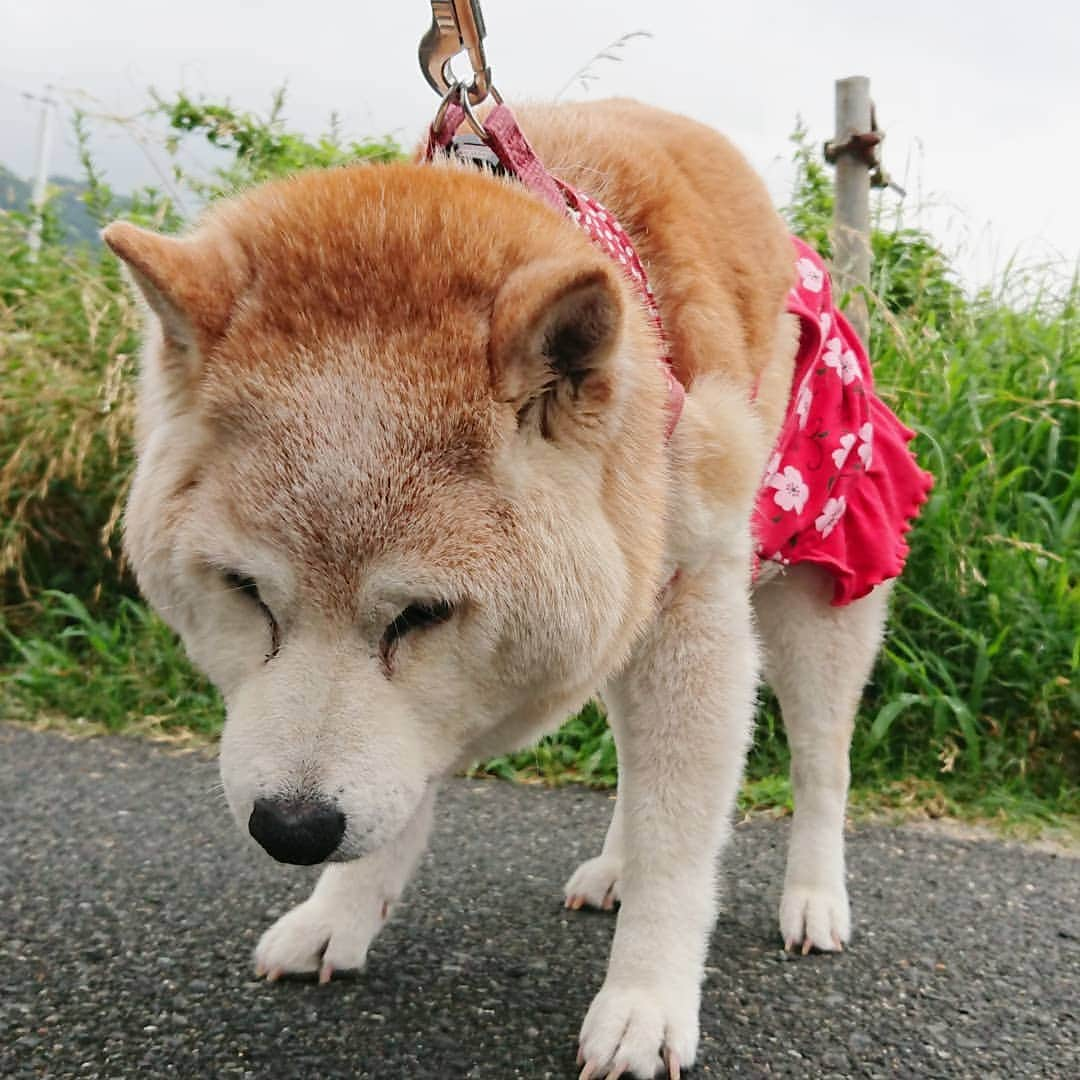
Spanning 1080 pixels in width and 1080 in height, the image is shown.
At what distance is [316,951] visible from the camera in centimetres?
233

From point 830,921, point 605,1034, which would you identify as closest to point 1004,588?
point 830,921

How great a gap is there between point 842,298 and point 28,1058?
3690mm

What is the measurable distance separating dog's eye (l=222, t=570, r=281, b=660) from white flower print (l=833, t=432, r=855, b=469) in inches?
57.0

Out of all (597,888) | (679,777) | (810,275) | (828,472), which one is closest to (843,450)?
(828,472)

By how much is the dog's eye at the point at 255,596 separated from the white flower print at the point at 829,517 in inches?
53.3

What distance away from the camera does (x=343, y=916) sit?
2.37 m

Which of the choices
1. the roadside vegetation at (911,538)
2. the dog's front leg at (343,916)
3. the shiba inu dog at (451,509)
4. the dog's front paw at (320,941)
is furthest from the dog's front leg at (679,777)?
the roadside vegetation at (911,538)

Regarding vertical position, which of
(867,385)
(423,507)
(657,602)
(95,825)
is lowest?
(95,825)

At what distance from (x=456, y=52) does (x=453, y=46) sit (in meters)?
0.01

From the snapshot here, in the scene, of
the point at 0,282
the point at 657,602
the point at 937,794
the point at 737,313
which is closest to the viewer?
the point at 657,602

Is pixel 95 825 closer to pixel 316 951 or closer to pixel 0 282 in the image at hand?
pixel 316 951

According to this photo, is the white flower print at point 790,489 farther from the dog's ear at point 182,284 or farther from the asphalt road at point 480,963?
the dog's ear at point 182,284

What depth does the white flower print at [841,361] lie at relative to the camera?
2.72 metres

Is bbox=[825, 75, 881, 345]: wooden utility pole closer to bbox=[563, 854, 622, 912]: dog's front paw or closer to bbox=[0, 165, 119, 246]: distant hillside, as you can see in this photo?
bbox=[563, 854, 622, 912]: dog's front paw
